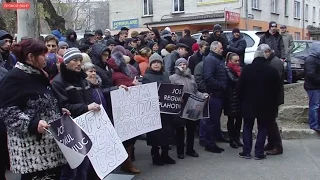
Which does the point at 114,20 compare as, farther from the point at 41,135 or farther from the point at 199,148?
the point at 41,135

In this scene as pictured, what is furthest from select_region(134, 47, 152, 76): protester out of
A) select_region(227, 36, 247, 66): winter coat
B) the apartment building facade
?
the apartment building facade

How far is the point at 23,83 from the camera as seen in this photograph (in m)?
3.95

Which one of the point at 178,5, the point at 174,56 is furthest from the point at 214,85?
the point at 178,5

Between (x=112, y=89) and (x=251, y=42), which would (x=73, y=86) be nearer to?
(x=112, y=89)

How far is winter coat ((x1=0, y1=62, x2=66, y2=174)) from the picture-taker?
12.9 feet

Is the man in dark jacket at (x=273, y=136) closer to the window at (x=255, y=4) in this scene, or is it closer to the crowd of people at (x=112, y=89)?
the crowd of people at (x=112, y=89)

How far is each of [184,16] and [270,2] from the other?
7.11 m

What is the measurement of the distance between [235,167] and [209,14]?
24477 mm

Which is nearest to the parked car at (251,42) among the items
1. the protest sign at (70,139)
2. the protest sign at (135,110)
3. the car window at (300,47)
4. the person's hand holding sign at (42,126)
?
the car window at (300,47)

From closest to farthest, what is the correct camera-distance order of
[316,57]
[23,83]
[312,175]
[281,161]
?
[23,83], [312,175], [281,161], [316,57]

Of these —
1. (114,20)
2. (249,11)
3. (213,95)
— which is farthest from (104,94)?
(114,20)

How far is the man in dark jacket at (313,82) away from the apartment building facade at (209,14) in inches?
732

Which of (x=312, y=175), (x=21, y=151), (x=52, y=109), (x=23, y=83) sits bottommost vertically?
(x=312, y=175)

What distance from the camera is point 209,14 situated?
99.9ft
